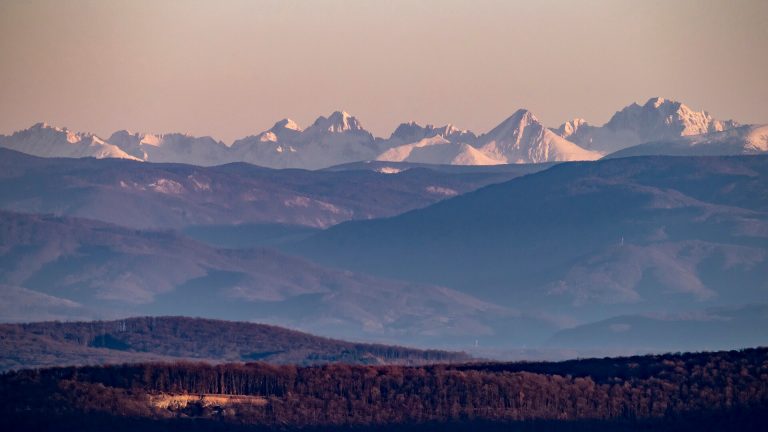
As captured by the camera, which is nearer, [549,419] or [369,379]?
[549,419]

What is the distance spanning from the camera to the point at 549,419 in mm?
155250

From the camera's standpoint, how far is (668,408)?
155250 mm

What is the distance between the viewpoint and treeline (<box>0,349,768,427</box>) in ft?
510

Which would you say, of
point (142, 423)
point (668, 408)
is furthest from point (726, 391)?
point (142, 423)

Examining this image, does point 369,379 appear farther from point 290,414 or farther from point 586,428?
point 586,428

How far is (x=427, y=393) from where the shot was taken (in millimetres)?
163375

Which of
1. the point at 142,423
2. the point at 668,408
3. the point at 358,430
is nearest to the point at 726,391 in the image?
the point at 668,408

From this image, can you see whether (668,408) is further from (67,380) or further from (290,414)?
(67,380)

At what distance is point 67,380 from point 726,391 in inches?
1734

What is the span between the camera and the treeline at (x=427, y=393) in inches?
6122

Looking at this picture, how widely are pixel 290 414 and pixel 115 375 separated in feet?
55.0

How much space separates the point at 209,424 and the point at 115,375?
16.0 metres

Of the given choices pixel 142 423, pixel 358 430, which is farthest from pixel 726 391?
pixel 142 423

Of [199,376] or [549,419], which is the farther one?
[199,376]
